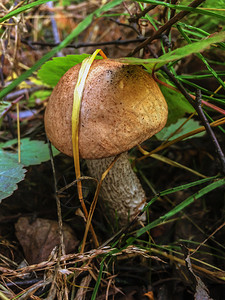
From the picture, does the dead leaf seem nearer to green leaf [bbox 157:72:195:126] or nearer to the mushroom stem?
the mushroom stem

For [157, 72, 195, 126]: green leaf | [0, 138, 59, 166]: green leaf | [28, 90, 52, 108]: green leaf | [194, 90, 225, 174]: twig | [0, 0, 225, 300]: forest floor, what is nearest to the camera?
[194, 90, 225, 174]: twig

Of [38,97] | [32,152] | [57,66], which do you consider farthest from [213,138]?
[38,97]

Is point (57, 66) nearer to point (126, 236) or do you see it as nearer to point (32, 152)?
point (32, 152)

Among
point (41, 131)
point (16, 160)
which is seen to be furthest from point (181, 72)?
point (16, 160)

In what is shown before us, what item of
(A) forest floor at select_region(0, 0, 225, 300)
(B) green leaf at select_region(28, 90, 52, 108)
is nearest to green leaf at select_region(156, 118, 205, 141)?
(A) forest floor at select_region(0, 0, 225, 300)

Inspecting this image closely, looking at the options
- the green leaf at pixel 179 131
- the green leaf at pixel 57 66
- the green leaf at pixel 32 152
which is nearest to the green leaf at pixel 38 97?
the green leaf at pixel 32 152

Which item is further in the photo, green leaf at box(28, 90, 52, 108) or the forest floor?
green leaf at box(28, 90, 52, 108)

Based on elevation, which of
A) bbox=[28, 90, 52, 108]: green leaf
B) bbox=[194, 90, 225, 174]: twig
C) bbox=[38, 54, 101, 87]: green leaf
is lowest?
bbox=[28, 90, 52, 108]: green leaf
